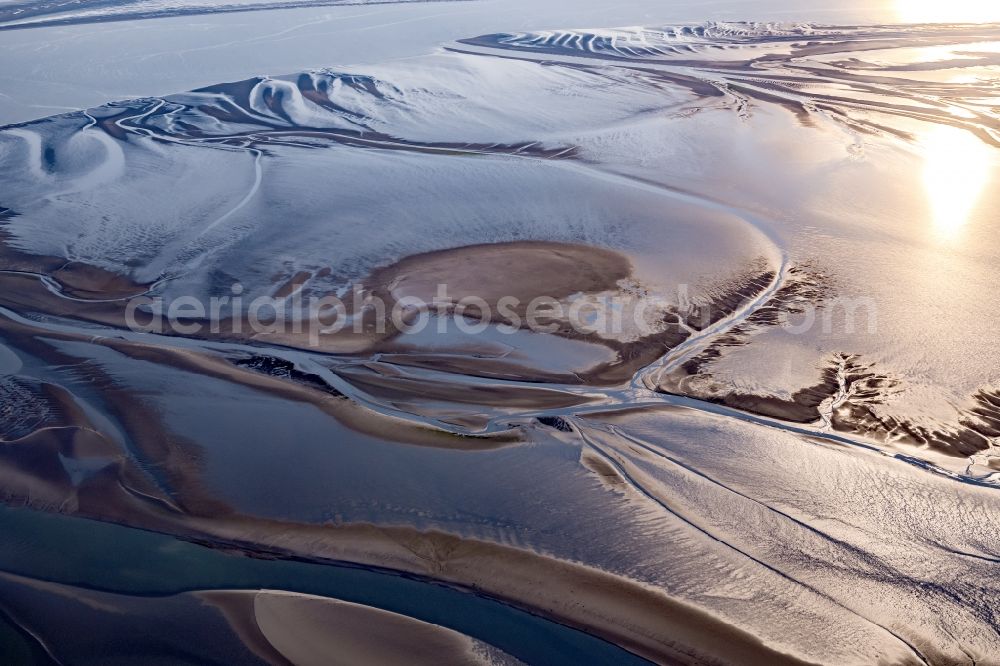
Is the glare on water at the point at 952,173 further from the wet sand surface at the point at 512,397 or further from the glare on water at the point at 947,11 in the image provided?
the glare on water at the point at 947,11

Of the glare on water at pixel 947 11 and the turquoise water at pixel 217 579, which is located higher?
the glare on water at pixel 947 11

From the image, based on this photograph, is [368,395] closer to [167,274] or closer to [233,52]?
[167,274]

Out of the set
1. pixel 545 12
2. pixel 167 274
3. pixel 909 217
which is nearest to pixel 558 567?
pixel 167 274

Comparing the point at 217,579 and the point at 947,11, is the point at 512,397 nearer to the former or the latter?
the point at 217,579

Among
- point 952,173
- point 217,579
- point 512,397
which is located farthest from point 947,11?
point 217,579

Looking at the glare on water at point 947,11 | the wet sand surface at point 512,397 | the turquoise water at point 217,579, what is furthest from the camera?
the glare on water at point 947,11

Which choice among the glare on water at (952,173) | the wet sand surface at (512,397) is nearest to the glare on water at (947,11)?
the wet sand surface at (512,397)
